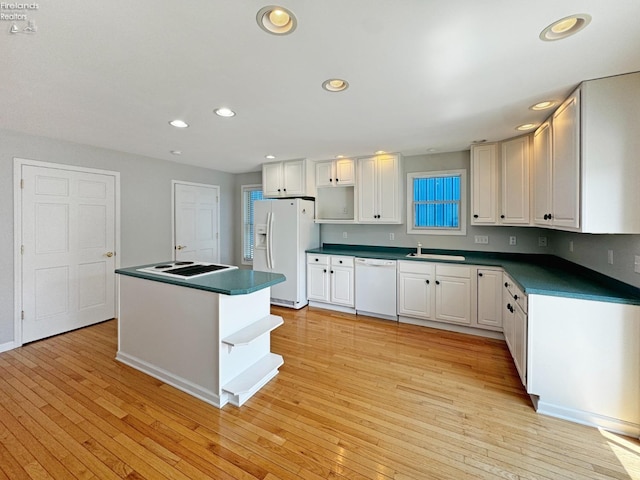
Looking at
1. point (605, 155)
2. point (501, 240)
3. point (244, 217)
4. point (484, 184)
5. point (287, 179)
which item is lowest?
point (501, 240)

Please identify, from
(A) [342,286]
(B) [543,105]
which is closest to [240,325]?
(A) [342,286]

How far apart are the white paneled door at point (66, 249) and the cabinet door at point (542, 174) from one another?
16.7ft

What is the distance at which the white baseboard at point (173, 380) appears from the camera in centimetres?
211

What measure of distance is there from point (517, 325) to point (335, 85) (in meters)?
2.49

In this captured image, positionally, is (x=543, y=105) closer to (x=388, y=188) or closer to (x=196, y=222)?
(x=388, y=188)

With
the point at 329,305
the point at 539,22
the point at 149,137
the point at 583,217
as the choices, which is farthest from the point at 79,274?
the point at 583,217

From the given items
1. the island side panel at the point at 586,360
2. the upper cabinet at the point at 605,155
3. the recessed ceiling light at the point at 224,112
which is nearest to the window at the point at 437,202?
the upper cabinet at the point at 605,155

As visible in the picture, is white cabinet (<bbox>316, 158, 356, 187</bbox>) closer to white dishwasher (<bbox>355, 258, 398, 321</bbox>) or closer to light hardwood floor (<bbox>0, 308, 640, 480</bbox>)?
white dishwasher (<bbox>355, 258, 398, 321</bbox>)

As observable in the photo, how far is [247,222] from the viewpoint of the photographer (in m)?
5.68

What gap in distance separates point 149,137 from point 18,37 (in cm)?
180

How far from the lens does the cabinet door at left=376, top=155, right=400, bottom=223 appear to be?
3.94 m

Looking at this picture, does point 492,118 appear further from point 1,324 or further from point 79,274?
point 1,324

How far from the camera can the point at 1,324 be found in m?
2.94

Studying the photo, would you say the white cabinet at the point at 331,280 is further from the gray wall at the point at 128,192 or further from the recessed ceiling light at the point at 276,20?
the recessed ceiling light at the point at 276,20
